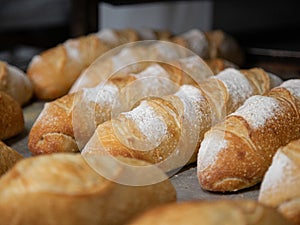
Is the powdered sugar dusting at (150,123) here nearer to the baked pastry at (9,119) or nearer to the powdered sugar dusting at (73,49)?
the baked pastry at (9,119)

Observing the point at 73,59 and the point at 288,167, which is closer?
the point at 288,167

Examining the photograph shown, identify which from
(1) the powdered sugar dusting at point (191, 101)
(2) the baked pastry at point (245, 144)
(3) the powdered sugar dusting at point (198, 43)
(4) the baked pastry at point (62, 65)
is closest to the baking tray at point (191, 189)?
(2) the baked pastry at point (245, 144)

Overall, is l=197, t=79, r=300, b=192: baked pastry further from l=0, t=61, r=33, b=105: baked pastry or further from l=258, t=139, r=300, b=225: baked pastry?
l=0, t=61, r=33, b=105: baked pastry

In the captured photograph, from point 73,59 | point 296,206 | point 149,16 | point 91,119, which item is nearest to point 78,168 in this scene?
point 296,206

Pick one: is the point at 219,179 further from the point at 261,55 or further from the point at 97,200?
the point at 261,55

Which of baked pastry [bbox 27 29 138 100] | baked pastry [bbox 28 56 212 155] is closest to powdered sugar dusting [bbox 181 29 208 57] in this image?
baked pastry [bbox 27 29 138 100]

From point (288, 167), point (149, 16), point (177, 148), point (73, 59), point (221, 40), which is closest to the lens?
point (288, 167)
